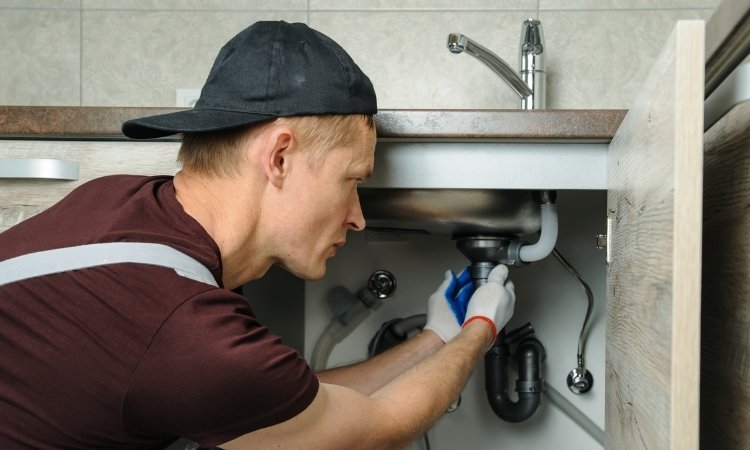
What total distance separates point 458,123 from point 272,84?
24 cm

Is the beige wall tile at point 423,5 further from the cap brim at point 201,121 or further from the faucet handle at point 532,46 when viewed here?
the cap brim at point 201,121

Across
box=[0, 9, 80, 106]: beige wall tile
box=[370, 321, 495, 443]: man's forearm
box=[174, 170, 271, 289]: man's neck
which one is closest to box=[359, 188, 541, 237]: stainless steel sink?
box=[370, 321, 495, 443]: man's forearm

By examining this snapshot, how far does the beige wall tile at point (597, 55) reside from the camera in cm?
160

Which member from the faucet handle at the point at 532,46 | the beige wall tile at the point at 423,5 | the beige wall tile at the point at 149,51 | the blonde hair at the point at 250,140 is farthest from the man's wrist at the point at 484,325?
the beige wall tile at the point at 149,51

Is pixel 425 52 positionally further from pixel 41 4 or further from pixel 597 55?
pixel 41 4

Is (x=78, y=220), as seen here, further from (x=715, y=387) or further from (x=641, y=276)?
(x=715, y=387)

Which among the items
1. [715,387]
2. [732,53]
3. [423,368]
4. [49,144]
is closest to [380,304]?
[423,368]

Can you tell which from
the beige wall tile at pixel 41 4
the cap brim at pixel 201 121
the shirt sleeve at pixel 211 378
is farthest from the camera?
the beige wall tile at pixel 41 4

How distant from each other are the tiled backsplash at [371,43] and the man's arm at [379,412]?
705 mm

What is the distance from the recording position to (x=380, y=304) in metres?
1.62

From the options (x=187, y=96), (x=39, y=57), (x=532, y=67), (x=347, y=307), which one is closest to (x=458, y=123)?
(x=532, y=67)

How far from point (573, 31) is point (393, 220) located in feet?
2.07

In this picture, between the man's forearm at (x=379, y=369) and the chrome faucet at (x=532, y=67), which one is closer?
the man's forearm at (x=379, y=369)

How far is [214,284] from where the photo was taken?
0.78 metres
